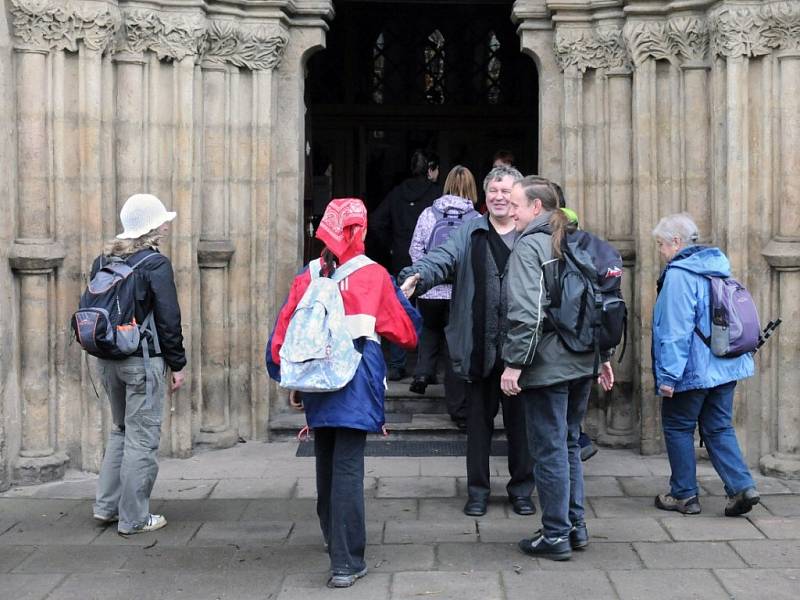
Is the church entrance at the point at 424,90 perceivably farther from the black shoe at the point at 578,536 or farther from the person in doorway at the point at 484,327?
the black shoe at the point at 578,536

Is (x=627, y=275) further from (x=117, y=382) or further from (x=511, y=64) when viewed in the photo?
(x=511, y=64)

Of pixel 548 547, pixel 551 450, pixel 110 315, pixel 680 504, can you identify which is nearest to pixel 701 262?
pixel 680 504

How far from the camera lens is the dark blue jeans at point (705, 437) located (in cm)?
679

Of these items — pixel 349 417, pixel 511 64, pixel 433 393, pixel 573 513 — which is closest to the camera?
pixel 349 417

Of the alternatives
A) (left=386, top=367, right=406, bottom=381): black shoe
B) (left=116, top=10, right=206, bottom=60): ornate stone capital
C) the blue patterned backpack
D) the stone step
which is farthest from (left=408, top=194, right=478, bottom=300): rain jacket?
the blue patterned backpack

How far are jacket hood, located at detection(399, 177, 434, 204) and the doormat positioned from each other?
207 centimetres

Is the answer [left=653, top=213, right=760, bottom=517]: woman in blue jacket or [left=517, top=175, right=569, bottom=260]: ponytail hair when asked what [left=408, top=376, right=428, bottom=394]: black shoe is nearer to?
[left=653, top=213, right=760, bottom=517]: woman in blue jacket

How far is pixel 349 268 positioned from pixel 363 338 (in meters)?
0.32

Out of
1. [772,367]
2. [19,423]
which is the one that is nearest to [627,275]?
[772,367]

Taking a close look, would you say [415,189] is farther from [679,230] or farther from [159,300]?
[159,300]

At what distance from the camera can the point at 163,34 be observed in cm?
830

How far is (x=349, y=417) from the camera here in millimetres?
→ 5598

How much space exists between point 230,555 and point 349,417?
3.72ft

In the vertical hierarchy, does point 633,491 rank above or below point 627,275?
below
